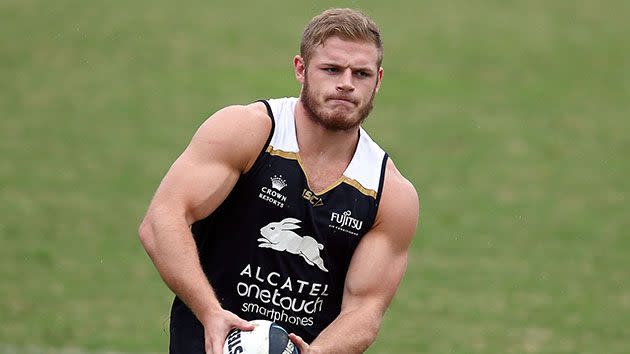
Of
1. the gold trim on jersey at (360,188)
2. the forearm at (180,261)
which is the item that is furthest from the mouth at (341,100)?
the forearm at (180,261)

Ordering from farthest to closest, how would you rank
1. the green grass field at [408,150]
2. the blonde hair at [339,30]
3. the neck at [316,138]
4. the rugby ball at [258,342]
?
the green grass field at [408,150]
the neck at [316,138]
the blonde hair at [339,30]
the rugby ball at [258,342]

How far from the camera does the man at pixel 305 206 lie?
6.42m

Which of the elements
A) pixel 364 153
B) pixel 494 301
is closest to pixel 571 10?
pixel 494 301

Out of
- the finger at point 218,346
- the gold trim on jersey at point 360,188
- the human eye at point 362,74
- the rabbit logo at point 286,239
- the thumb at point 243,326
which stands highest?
the human eye at point 362,74

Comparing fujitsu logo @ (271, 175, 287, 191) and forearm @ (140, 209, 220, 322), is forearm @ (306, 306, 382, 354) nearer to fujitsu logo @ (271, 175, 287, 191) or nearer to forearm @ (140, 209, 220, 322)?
forearm @ (140, 209, 220, 322)

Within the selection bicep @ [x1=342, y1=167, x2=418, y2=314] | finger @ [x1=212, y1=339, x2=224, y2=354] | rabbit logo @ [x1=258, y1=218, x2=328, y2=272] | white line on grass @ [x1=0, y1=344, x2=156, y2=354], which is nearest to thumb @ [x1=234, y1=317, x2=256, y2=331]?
finger @ [x1=212, y1=339, x2=224, y2=354]

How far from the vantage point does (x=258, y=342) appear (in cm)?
600

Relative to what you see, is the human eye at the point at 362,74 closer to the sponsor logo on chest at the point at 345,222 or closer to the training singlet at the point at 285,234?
the training singlet at the point at 285,234

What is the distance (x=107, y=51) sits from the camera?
89.6ft

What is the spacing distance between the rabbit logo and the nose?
74cm

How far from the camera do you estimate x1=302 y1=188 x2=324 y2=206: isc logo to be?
21.8 feet

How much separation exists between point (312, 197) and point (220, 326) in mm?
942

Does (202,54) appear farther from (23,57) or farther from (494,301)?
(494,301)

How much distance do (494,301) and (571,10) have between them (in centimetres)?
1629
